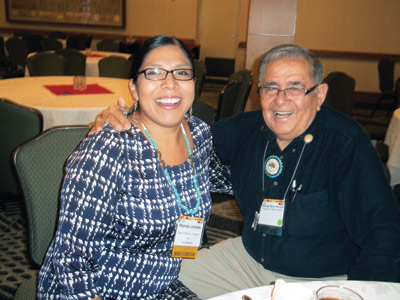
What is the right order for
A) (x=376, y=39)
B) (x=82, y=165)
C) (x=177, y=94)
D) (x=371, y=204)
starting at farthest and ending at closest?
1. (x=376, y=39)
2. (x=177, y=94)
3. (x=371, y=204)
4. (x=82, y=165)

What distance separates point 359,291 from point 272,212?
512mm

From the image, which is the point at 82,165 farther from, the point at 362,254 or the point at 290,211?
the point at 362,254

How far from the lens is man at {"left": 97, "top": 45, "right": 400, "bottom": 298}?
1.30 m

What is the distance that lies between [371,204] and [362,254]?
0.59 feet

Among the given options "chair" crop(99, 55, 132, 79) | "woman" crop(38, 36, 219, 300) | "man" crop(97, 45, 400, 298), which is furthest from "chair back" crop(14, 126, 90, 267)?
"chair" crop(99, 55, 132, 79)

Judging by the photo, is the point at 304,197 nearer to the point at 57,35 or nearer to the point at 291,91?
the point at 291,91

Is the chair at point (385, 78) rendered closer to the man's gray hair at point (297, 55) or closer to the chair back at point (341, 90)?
the chair back at point (341, 90)

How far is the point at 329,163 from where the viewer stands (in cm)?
141

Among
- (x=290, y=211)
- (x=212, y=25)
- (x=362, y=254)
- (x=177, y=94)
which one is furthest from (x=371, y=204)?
(x=212, y=25)

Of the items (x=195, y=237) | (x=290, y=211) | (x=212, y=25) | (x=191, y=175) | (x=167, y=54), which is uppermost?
(x=212, y=25)

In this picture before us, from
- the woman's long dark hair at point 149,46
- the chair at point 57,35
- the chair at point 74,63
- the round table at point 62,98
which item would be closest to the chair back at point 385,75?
the round table at point 62,98

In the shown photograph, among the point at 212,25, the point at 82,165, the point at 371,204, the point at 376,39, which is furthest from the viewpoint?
the point at 212,25

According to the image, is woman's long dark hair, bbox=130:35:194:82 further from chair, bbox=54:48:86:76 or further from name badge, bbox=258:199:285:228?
chair, bbox=54:48:86:76

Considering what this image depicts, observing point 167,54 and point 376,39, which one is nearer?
point 167,54
